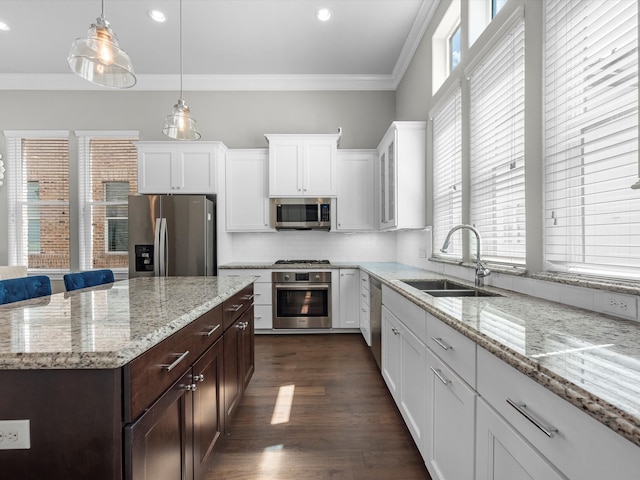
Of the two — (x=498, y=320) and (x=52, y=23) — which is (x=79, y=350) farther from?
(x=52, y=23)

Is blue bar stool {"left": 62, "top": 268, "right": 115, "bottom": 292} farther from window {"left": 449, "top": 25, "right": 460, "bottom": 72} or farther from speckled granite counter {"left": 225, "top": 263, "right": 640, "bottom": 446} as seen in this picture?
window {"left": 449, "top": 25, "right": 460, "bottom": 72}


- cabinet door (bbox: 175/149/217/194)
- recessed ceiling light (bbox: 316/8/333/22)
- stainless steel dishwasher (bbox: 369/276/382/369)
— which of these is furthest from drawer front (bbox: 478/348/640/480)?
cabinet door (bbox: 175/149/217/194)

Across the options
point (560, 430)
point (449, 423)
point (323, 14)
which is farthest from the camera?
point (323, 14)

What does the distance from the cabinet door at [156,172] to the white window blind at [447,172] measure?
3.02 metres

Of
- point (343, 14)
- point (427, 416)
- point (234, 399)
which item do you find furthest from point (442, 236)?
point (343, 14)

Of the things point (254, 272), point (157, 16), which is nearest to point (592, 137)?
point (254, 272)

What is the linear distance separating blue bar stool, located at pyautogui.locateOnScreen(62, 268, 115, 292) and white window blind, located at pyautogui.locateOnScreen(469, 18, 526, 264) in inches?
111

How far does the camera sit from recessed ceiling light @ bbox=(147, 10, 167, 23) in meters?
3.08

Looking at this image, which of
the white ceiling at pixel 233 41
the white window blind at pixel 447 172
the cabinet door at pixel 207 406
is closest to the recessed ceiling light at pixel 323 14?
the white ceiling at pixel 233 41

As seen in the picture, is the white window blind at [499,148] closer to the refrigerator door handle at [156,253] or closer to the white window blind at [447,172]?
the white window blind at [447,172]

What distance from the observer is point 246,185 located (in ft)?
13.5

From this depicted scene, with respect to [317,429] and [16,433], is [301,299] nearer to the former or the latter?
[317,429]

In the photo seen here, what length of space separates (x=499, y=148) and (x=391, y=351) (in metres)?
1.54

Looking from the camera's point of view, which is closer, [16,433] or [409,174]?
[16,433]
